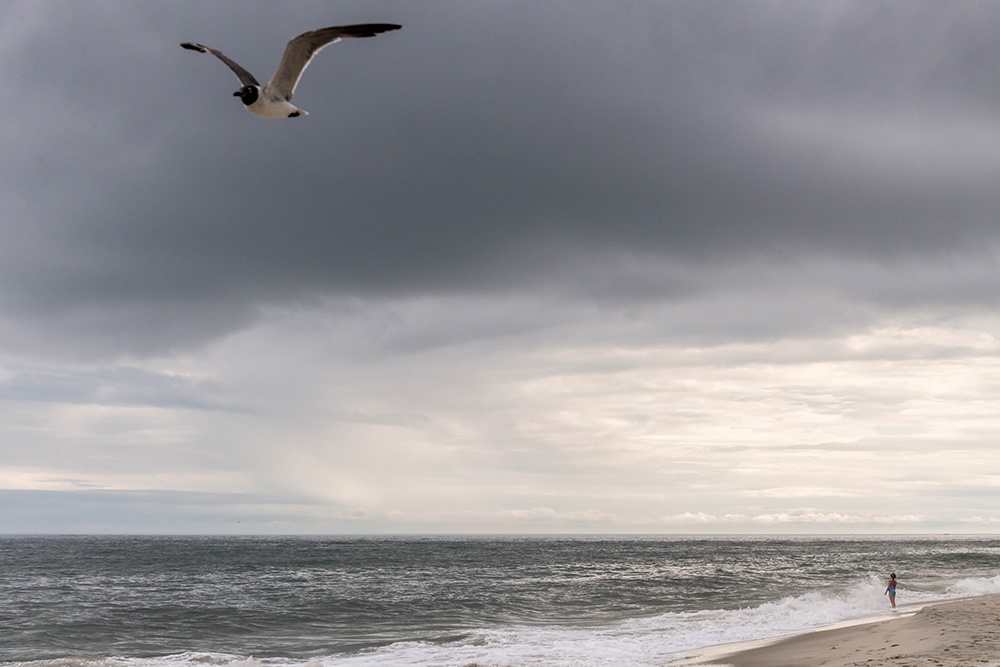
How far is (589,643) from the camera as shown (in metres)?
23.9

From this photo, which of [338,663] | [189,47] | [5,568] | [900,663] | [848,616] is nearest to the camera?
[189,47]

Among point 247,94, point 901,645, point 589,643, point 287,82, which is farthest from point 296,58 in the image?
point 589,643

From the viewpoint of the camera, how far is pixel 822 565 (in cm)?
7112

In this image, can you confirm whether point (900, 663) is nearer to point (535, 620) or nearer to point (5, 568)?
point (535, 620)

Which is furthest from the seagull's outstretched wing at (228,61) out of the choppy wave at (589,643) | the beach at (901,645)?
the beach at (901,645)

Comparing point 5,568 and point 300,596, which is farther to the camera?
point 5,568

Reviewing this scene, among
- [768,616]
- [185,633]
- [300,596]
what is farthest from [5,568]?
[768,616]

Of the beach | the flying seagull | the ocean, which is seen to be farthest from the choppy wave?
the flying seagull

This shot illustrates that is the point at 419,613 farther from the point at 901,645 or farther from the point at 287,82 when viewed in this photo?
the point at 287,82

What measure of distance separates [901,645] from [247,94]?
735 inches

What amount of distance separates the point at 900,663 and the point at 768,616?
50.4ft

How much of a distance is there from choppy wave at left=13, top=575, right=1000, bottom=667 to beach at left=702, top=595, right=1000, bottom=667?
194cm

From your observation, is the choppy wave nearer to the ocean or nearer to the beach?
the ocean

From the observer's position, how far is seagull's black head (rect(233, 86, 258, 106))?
10.3 metres
